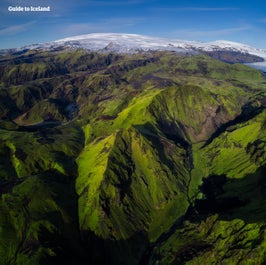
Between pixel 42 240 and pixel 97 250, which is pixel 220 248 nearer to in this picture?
pixel 97 250

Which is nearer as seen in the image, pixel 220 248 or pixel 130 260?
pixel 220 248

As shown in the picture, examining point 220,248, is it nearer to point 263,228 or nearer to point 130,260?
point 263,228

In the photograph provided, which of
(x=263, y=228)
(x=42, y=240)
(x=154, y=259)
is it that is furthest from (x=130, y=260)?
(x=263, y=228)

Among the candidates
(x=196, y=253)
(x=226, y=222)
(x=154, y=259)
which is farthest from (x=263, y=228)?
(x=154, y=259)

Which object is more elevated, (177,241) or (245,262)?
(245,262)

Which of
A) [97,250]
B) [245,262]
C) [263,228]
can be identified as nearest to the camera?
[245,262]

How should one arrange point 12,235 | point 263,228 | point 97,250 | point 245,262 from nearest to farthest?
point 245,262, point 263,228, point 12,235, point 97,250

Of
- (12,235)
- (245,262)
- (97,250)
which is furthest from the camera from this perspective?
(97,250)

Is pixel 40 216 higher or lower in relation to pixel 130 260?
higher

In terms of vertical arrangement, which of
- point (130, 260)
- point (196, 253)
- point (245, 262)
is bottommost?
point (130, 260)
